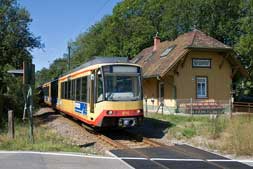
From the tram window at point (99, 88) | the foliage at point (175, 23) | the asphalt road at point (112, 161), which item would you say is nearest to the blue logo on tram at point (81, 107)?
the tram window at point (99, 88)

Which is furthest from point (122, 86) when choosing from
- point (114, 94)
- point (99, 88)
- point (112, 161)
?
point (112, 161)

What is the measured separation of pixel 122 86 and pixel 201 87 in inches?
723

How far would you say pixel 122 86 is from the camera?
61.5 ft

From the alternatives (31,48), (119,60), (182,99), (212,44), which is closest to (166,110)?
(182,99)

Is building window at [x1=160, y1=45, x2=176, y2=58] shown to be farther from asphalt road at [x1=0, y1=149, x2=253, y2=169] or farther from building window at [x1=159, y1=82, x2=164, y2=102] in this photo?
asphalt road at [x1=0, y1=149, x2=253, y2=169]

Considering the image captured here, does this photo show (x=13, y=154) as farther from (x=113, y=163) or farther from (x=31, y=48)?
(x=31, y=48)

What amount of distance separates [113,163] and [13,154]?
2.79 m

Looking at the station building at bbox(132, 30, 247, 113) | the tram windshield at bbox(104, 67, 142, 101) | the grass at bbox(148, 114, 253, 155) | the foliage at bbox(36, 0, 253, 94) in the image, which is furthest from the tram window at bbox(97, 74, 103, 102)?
the foliage at bbox(36, 0, 253, 94)

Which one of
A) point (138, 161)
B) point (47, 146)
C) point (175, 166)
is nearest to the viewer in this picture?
point (175, 166)

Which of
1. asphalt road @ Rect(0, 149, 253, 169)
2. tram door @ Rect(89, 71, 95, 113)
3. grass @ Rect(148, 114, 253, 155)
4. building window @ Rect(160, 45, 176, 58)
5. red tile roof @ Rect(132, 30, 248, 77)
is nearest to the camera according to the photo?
asphalt road @ Rect(0, 149, 253, 169)

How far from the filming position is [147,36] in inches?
2303

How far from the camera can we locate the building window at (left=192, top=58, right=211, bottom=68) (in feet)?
118

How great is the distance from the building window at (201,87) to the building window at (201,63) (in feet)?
3.07

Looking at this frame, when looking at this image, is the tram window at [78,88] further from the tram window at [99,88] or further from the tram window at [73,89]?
the tram window at [99,88]
